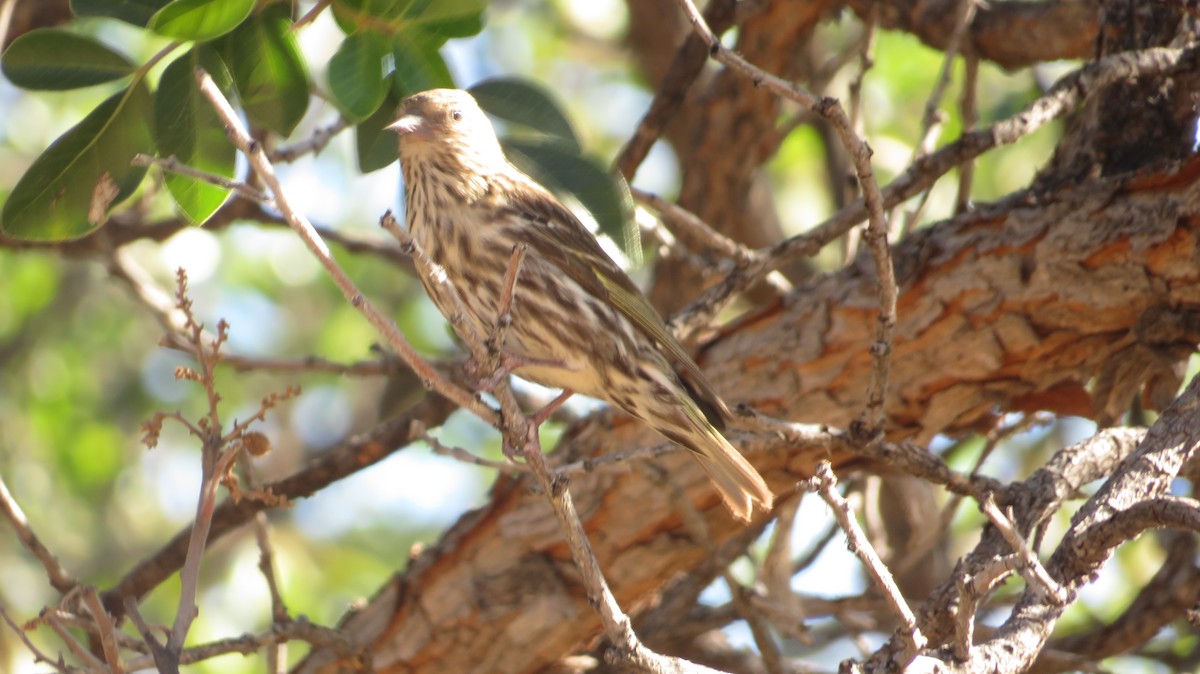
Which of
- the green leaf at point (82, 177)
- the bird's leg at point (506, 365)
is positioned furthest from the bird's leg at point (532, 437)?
the green leaf at point (82, 177)

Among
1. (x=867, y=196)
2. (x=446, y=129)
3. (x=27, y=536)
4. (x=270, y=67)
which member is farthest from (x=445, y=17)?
(x=27, y=536)

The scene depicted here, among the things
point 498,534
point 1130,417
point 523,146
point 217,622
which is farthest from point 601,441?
point 217,622

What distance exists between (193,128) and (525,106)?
2.66ft

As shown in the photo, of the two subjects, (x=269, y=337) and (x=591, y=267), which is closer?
(x=591, y=267)

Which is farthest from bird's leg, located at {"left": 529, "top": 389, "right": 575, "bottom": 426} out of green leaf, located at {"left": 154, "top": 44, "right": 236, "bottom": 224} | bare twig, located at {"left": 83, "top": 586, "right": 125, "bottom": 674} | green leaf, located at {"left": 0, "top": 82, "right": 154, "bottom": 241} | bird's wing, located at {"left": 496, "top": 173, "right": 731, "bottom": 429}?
bare twig, located at {"left": 83, "top": 586, "right": 125, "bottom": 674}

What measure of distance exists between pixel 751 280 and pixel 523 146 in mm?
733

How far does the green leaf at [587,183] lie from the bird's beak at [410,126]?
310mm

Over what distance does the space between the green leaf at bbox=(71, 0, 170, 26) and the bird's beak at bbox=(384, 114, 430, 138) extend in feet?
2.17

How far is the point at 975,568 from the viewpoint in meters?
2.73

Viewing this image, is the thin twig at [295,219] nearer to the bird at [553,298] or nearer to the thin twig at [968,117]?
the bird at [553,298]

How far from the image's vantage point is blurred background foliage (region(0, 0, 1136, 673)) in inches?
252

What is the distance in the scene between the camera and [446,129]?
146 inches

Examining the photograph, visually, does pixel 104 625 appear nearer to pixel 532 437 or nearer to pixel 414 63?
pixel 532 437

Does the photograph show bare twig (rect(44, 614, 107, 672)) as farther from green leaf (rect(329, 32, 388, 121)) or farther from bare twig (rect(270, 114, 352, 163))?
bare twig (rect(270, 114, 352, 163))
